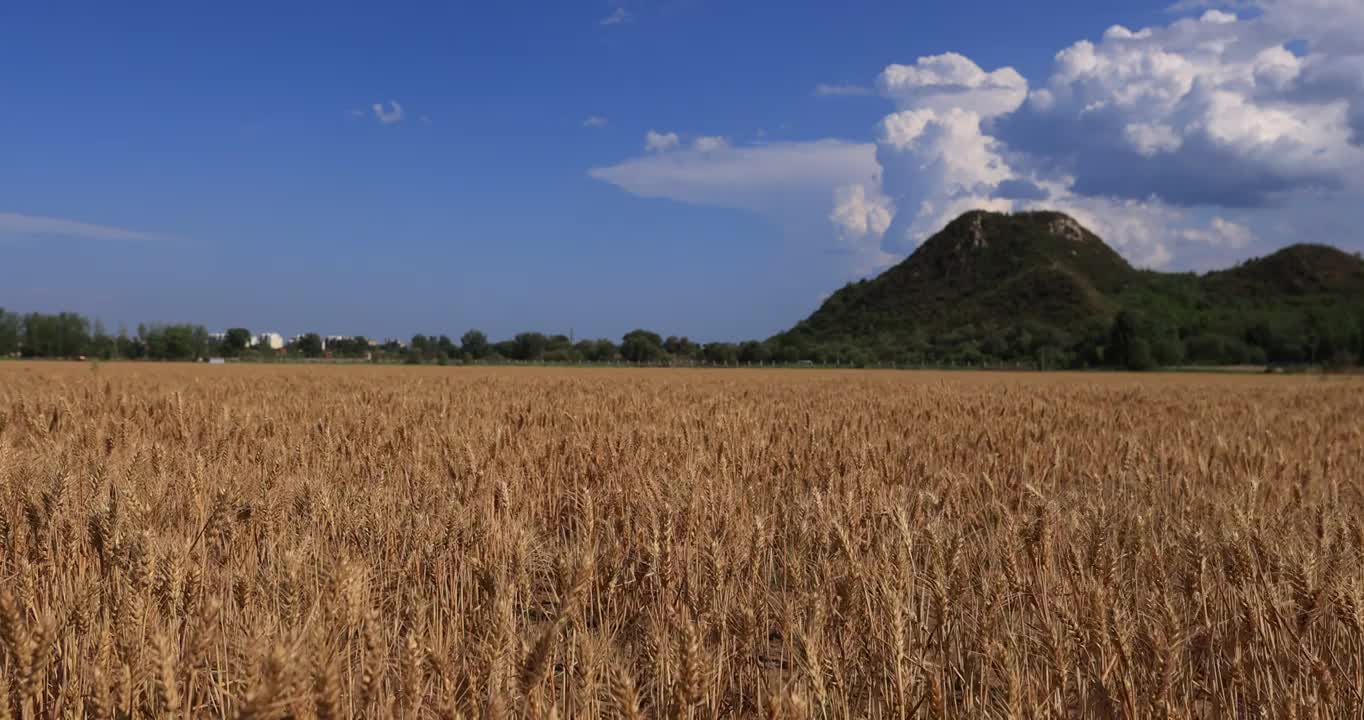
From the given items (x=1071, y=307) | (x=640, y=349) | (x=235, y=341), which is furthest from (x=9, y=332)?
(x=1071, y=307)

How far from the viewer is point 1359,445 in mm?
6512

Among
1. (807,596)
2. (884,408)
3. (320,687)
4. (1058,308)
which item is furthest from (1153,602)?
(1058,308)

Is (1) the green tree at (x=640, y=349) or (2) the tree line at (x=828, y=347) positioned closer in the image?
(2) the tree line at (x=828, y=347)

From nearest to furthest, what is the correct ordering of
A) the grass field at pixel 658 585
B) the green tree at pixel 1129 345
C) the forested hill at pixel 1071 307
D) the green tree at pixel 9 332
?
1. the grass field at pixel 658 585
2. the green tree at pixel 1129 345
3. the forested hill at pixel 1071 307
4. the green tree at pixel 9 332

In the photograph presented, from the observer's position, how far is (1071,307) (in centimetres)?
9444

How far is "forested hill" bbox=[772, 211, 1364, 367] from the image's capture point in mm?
73062

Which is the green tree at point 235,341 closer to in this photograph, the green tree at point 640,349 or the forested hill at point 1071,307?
the green tree at point 640,349

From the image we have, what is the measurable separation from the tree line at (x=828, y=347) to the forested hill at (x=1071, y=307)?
252 mm

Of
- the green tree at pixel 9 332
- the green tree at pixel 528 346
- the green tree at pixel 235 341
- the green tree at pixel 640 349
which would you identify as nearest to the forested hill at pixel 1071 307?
the green tree at pixel 640 349

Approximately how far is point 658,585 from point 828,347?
305 feet

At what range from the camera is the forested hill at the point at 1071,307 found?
240 ft

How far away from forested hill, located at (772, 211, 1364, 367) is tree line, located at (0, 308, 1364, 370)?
252 mm

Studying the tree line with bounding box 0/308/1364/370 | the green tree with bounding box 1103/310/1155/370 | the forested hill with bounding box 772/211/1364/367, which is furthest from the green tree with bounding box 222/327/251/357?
the green tree with bounding box 1103/310/1155/370

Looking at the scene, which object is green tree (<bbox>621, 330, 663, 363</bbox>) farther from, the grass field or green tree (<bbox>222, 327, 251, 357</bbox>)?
the grass field
